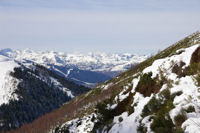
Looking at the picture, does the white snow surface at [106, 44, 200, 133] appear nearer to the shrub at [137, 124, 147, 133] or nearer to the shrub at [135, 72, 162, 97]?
the shrub at [137, 124, 147, 133]

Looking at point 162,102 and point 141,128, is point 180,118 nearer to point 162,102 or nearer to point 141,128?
point 141,128

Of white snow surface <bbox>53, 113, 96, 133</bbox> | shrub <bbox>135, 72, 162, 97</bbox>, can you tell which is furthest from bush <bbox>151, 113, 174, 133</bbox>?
white snow surface <bbox>53, 113, 96, 133</bbox>

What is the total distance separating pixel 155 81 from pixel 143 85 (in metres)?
1.30

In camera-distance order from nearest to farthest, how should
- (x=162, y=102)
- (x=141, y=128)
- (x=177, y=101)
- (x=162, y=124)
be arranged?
(x=162, y=124), (x=177, y=101), (x=141, y=128), (x=162, y=102)

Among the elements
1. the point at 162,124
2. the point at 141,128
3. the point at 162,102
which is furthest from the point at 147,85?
the point at 162,124

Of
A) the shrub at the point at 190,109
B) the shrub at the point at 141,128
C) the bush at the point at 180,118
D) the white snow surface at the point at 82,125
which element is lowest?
the white snow surface at the point at 82,125

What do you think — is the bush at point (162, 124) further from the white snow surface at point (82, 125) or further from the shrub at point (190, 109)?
the white snow surface at point (82, 125)

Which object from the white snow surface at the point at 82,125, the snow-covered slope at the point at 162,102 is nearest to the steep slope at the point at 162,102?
the snow-covered slope at the point at 162,102

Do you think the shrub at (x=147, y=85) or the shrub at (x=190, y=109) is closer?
the shrub at (x=190, y=109)

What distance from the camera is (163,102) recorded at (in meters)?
14.0

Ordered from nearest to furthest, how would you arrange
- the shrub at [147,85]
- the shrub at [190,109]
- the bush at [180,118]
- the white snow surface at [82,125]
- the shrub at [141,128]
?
the bush at [180,118], the shrub at [190,109], the shrub at [141,128], the shrub at [147,85], the white snow surface at [82,125]

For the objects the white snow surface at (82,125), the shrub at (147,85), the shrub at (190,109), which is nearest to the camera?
the shrub at (190,109)

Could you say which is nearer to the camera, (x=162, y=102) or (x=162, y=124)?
(x=162, y=124)

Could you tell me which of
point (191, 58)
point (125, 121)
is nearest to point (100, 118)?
point (125, 121)
